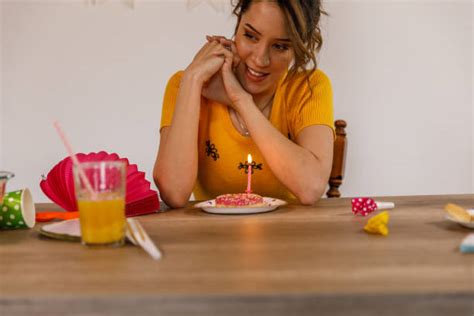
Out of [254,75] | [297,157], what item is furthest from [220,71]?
[297,157]

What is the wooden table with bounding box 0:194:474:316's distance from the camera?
0.57m

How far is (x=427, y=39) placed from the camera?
2848mm

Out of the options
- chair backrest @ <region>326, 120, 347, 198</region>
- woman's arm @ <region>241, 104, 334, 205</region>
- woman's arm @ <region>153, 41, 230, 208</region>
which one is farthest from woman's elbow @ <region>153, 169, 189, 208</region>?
chair backrest @ <region>326, 120, 347, 198</region>

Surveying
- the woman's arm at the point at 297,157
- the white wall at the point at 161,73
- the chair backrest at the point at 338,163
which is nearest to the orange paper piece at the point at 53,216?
the woman's arm at the point at 297,157

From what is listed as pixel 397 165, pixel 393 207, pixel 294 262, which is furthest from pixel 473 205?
pixel 397 165

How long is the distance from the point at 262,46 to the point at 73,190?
651 mm

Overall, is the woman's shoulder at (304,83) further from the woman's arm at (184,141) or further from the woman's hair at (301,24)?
the woman's arm at (184,141)

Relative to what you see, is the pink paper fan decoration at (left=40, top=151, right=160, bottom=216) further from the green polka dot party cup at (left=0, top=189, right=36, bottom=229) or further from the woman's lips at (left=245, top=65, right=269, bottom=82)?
the woman's lips at (left=245, top=65, right=269, bottom=82)

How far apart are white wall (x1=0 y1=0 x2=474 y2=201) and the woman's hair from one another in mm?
1214

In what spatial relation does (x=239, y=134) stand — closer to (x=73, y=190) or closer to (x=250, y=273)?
(x=73, y=190)

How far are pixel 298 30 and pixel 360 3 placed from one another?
1430mm

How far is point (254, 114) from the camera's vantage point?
4.88 feet

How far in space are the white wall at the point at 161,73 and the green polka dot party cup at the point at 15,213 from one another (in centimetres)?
184

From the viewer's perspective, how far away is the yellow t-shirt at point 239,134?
164 cm
